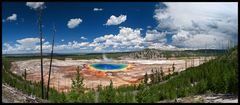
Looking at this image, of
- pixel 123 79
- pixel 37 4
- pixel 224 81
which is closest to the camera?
pixel 37 4

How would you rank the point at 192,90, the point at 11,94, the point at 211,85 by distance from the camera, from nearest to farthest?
the point at 11,94
the point at 211,85
the point at 192,90

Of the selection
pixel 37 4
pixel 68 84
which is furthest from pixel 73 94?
pixel 68 84

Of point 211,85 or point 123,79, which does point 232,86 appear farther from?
point 123,79

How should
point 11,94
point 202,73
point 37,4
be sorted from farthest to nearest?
point 202,73 < point 37,4 < point 11,94

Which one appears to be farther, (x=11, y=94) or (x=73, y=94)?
(x=73, y=94)

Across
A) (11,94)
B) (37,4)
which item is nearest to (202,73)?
(37,4)

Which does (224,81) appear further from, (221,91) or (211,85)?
(211,85)

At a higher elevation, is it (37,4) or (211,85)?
(37,4)

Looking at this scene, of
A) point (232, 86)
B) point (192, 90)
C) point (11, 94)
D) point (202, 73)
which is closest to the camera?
point (11, 94)

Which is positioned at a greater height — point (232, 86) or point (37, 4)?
point (37, 4)
